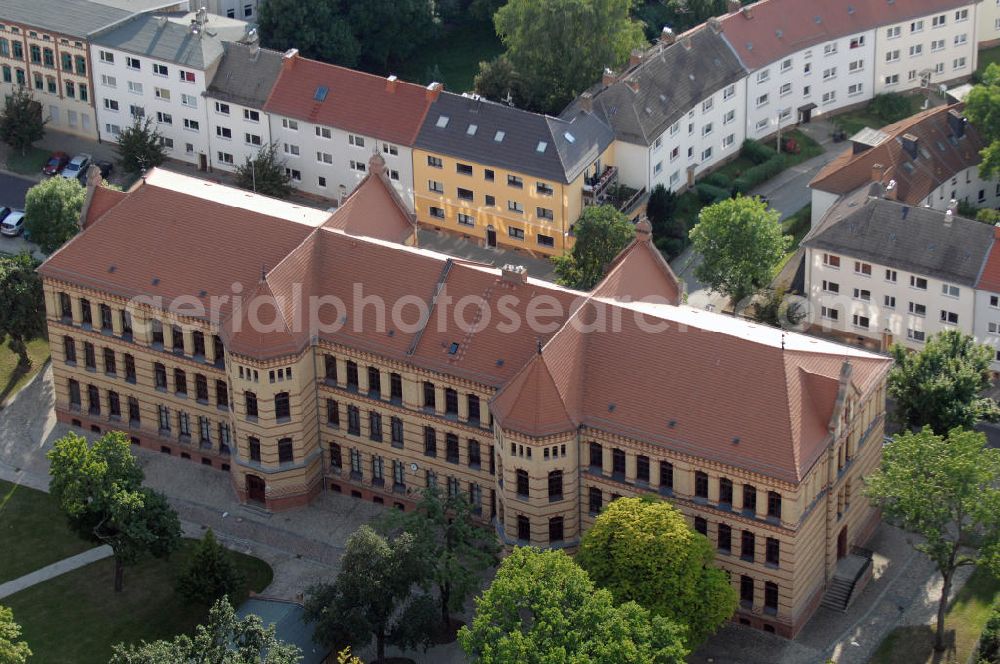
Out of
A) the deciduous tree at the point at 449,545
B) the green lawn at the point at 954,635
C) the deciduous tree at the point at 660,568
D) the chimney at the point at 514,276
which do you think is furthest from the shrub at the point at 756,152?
the deciduous tree at the point at 660,568

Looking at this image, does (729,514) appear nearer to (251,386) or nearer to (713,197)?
(251,386)

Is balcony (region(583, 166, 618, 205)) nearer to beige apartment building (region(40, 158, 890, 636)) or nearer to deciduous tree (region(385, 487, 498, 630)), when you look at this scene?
beige apartment building (region(40, 158, 890, 636))

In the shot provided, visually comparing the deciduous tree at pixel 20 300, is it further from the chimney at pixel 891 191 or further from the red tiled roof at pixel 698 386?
the chimney at pixel 891 191

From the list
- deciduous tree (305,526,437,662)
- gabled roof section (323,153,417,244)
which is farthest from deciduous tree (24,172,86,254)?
deciduous tree (305,526,437,662)

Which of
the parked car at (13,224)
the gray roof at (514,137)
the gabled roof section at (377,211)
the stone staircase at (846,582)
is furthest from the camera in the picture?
the parked car at (13,224)

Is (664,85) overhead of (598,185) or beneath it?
overhead

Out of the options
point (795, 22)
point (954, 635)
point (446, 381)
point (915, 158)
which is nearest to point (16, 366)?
point (446, 381)

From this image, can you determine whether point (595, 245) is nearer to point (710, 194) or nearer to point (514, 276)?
point (514, 276)
